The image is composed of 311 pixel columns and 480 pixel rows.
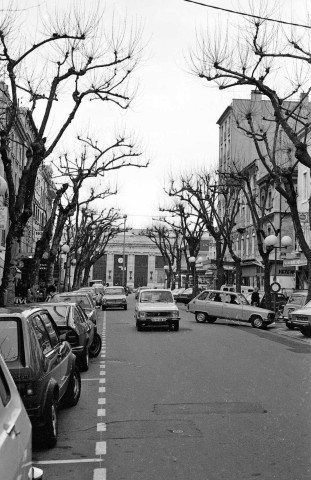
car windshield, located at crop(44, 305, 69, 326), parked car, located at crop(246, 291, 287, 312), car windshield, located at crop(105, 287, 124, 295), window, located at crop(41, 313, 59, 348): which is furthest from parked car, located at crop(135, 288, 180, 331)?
car windshield, located at crop(105, 287, 124, 295)

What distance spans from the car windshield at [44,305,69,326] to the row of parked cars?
2.96m

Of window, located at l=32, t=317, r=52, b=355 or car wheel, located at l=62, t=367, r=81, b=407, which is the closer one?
window, located at l=32, t=317, r=52, b=355

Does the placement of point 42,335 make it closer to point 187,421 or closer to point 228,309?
point 187,421

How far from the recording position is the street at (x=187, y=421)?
236 inches

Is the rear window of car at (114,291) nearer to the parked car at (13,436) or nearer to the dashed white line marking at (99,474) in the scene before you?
the dashed white line marking at (99,474)

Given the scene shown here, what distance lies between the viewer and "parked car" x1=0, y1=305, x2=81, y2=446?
6500mm

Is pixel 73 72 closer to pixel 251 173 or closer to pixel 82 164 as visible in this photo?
pixel 82 164

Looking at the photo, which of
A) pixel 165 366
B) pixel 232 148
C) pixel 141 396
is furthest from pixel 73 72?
pixel 232 148

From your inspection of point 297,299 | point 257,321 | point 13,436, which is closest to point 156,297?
point 257,321

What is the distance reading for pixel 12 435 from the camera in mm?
3027

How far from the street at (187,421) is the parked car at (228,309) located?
454 inches

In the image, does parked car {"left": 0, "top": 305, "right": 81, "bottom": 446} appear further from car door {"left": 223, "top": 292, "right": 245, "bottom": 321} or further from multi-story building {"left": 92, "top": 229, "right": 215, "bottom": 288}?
multi-story building {"left": 92, "top": 229, "right": 215, "bottom": 288}

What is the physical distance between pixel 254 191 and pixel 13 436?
53.4m

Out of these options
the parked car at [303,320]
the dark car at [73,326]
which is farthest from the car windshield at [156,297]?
the dark car at [73,326]
